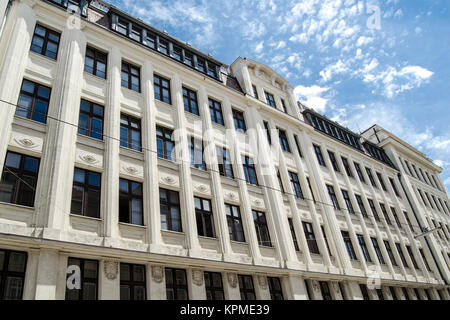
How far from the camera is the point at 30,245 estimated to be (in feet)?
32.4

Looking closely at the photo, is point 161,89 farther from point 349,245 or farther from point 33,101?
point 349,245

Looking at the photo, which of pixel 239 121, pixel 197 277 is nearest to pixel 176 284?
pixel 197 277

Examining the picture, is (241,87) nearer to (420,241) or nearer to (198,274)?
(198,274)

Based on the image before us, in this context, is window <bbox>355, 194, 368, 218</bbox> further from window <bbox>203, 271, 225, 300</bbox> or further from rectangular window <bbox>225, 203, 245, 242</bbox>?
window <bbox>203, 271, 225, 300</bbox>

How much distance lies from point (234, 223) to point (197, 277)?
386 cm

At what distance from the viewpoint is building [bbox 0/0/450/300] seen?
10930 millimetres

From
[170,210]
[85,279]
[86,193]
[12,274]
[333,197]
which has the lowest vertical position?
[85,279]

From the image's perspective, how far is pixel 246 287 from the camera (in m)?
14.6

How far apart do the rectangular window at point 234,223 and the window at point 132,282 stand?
199 inches

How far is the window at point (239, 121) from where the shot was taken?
20.8 metres

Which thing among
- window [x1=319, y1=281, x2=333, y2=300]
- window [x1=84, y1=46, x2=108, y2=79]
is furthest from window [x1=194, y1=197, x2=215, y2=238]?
window [x1=84, y1=46, x2=108, y2=79]

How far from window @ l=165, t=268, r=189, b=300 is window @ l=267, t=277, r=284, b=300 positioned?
4.60 meters

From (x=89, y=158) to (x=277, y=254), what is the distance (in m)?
10.1

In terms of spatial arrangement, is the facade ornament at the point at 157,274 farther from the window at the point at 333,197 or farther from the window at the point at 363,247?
the window at the point at 363,247
